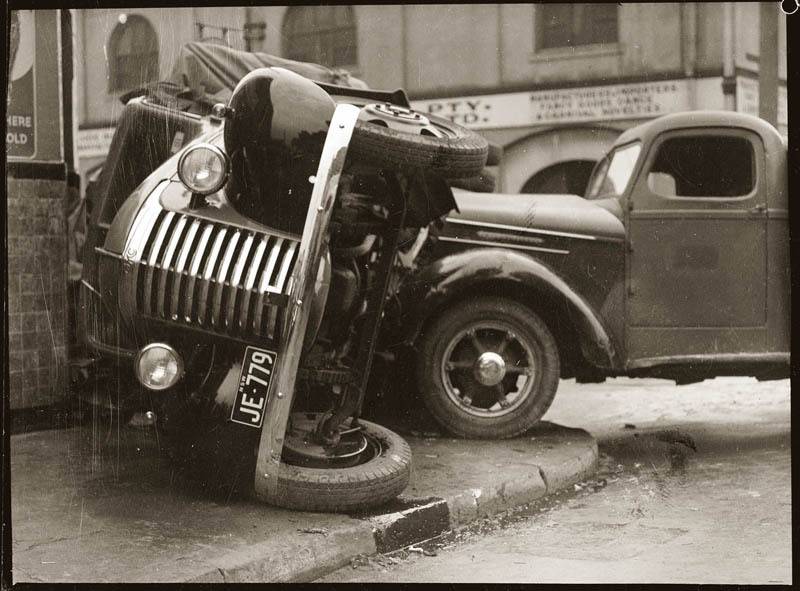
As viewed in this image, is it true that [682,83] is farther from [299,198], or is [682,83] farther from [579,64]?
[299,198]

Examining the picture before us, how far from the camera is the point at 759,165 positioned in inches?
230

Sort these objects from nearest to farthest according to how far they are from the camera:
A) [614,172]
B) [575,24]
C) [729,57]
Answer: [614,172] < [729,57] < [575,24]

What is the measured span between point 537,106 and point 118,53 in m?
8.85

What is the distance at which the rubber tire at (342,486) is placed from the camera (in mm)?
3795

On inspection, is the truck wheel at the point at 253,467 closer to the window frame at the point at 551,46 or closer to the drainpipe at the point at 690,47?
the window frame at the point at 551,46

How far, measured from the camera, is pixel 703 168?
5.95 m

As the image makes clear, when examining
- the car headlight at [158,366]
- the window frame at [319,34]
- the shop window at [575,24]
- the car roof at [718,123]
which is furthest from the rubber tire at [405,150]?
the shop window at [575,24]

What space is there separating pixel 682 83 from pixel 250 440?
30.7 feet

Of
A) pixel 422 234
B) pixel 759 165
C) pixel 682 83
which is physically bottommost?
pixel 422 234

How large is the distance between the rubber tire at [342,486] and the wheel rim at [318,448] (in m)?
0.04

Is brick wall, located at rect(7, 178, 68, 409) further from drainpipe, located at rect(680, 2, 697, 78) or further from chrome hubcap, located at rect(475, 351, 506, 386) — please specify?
drainpipe, located at rect(680, 2, 697, 78)

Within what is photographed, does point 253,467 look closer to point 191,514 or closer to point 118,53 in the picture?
point 191,514

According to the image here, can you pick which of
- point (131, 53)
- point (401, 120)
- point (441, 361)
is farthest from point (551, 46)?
point (401, 120)

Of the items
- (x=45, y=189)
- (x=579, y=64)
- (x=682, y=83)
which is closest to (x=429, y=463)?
(x=45, y=189)
